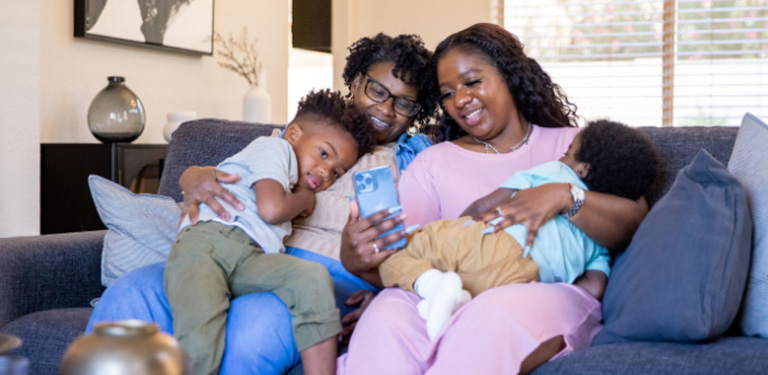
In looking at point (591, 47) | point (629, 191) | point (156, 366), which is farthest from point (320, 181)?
point (591, 47)

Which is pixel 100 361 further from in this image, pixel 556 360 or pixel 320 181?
pixel 320 181

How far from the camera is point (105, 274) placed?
2035 millimetres

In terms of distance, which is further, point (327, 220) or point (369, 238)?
point (327, 220)

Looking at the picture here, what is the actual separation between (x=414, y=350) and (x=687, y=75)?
4285mm

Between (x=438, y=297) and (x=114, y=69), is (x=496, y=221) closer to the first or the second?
(x=438, y=297)

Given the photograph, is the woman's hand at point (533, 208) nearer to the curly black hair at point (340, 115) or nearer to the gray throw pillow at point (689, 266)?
the gray throw pillow at point (689, 266)

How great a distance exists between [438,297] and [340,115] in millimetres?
737

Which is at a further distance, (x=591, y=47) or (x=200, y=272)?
(x=591, y=47)

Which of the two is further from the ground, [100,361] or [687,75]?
[687,75]

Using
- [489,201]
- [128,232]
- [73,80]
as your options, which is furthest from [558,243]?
[73,80]

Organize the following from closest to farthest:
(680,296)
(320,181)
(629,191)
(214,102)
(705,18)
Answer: (680,296) → (629,191) → (320,181) → (214,102) → (705,18)

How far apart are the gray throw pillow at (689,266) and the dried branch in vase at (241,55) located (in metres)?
3.32

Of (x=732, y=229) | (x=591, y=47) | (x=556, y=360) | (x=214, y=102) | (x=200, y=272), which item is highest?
(x=591, y=47)

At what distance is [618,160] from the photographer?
173cm
